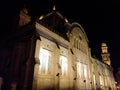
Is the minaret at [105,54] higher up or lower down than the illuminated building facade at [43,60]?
higher up

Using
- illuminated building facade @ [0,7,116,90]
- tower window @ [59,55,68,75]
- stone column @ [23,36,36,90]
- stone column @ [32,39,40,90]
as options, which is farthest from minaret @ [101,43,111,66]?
stone column @ [23,36,36,90]

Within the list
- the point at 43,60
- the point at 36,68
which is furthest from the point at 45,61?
the point at 36,68

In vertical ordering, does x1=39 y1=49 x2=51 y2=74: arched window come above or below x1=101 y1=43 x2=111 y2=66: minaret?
below

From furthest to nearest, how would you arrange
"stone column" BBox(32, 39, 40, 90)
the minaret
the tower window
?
the minaret → the tower window → "stone column" BBox(32, 39, 40, 90)

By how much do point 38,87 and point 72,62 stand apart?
7813mm

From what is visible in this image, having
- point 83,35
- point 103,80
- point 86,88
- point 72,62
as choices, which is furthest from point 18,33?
point 103,80

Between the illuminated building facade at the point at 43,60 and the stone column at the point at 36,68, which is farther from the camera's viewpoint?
the illuminated building facade at the point at 43,60

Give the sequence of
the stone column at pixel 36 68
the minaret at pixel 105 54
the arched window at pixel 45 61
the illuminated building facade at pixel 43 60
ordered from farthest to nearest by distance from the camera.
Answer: the minaret at pixel 105 54, the arched window at pixel 45 61, the illuminated building facade at pixel 43 60, the stone column at pixel 36 68

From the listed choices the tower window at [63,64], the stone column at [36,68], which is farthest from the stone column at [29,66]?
the tower window at [63,64]

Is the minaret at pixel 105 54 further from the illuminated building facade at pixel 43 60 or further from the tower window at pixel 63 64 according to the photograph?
the tower window at pixel 63 64

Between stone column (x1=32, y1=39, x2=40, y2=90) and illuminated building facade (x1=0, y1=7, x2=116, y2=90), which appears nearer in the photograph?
stone column (x1=32, y1=39, x2=40, y2=90)

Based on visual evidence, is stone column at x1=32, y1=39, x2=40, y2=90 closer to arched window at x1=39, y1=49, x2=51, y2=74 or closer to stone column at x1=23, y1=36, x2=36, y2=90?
stone column at x1=23, y1=36, x2=36, y2=90

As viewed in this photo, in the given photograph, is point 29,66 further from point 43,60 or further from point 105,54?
point 105,54

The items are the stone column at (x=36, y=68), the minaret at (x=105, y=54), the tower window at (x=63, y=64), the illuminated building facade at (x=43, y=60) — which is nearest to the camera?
the stone column at (x=36, y=68)
